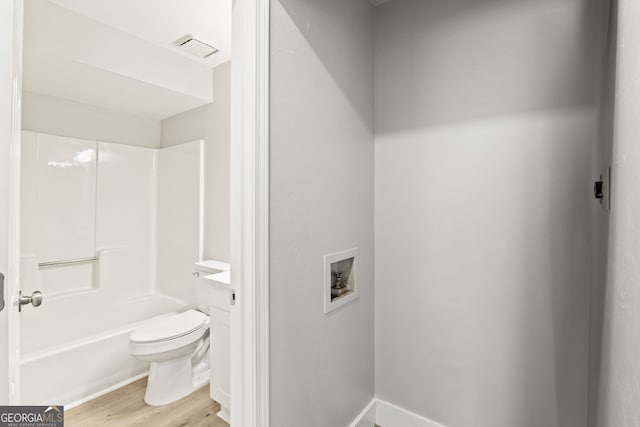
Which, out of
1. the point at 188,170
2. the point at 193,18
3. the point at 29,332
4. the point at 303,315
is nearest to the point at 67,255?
the point at 29,332

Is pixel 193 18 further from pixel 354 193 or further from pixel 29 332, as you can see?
pixel 29 332

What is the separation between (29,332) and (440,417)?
285 centimetres

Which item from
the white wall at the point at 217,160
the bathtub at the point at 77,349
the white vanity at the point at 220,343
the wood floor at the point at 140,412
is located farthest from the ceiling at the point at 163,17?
the wood floor at the point at 140,412

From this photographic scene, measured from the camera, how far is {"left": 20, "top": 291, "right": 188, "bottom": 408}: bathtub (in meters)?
2.06

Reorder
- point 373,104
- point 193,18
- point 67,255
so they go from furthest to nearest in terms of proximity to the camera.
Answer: point 67,255 → point 193,18 → point 373,104

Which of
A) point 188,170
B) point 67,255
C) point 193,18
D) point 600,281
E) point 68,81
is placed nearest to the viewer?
point 600,281

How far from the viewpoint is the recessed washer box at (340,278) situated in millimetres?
1497

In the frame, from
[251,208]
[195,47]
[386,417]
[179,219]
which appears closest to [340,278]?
[251,208]

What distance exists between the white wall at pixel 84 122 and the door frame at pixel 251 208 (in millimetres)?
2269

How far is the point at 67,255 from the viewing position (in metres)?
2.57

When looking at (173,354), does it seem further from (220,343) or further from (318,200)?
(318,200)

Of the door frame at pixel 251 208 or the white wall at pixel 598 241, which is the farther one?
the door frame at pixel 251 208

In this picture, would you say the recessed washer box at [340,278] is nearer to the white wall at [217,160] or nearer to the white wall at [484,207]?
the white wall at [484,207]

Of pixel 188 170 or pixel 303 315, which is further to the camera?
pixel 188 170
